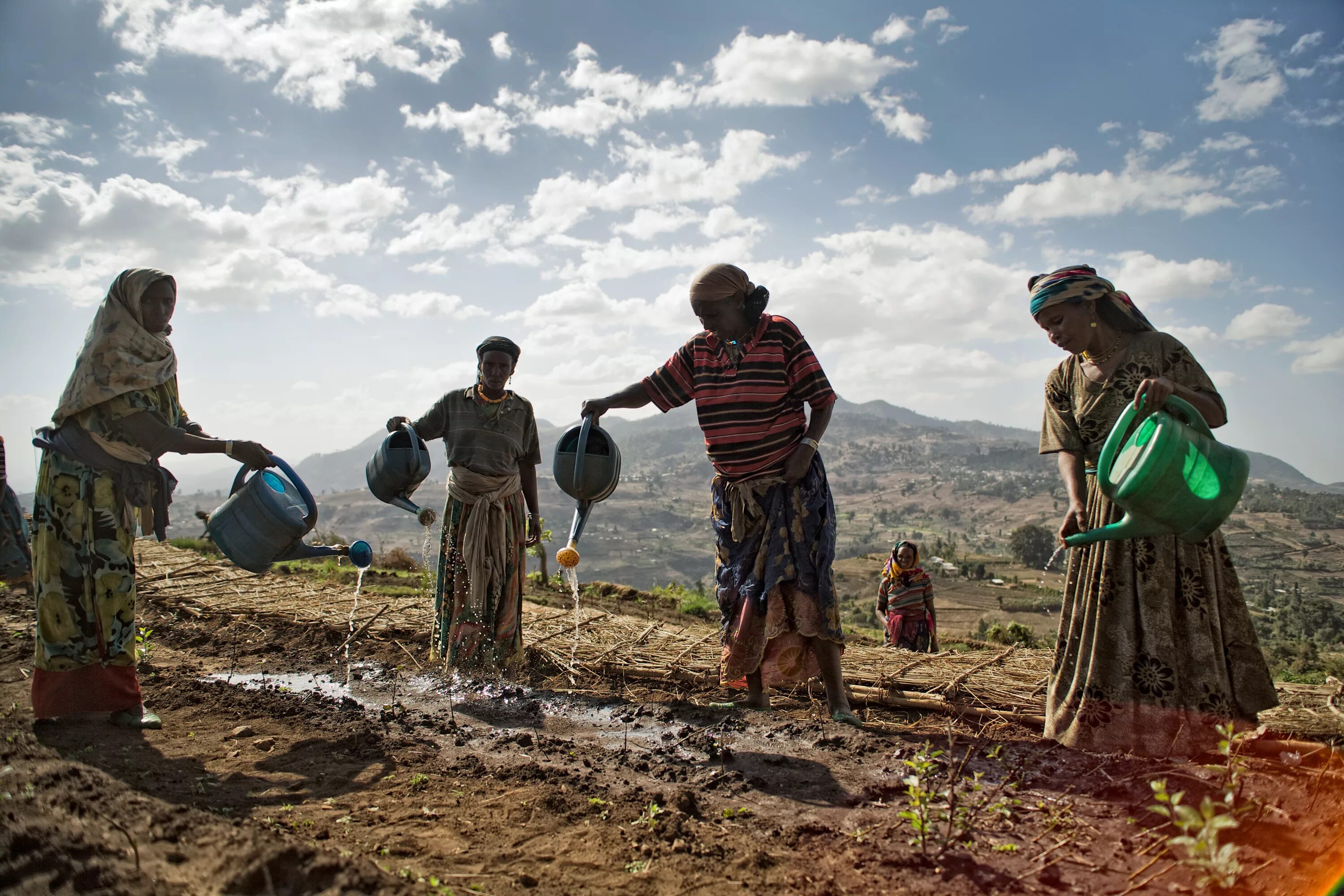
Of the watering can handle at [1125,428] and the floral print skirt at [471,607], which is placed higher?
the watering can handle at [1125,428]

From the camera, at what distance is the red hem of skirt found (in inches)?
135

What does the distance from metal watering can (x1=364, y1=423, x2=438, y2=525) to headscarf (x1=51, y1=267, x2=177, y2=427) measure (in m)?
1.13

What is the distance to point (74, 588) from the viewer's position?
345 centimetres

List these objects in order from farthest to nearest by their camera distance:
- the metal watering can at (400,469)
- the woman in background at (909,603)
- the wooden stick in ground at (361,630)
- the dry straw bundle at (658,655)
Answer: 1. the woman in background at (909,603)
2. the wooden stick in ground at (361,630)
3. the metal watering can at (400,469)
4. the dry straw bundle at (658,655)

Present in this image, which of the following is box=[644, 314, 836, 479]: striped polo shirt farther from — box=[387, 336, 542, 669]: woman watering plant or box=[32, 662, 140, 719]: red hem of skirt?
box=[32, 662, 140, 719]: red hem of skirt

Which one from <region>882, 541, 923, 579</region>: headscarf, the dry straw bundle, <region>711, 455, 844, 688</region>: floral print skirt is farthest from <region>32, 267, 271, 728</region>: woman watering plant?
<region>882, 541, 923, 579</region>: headscarf

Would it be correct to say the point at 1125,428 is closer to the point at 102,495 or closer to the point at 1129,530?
the point at 1129,530

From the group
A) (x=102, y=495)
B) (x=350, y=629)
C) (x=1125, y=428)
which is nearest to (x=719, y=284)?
(x=1125, y=428)

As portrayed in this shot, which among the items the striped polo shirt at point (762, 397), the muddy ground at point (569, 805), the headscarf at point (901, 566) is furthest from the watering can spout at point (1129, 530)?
the headscarf at point (901, 566)

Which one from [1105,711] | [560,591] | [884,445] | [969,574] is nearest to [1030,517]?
[969,574]

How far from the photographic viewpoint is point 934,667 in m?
4.36

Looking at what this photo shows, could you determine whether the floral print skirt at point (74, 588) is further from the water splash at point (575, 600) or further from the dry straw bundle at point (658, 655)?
the water splash at point (575, 600)

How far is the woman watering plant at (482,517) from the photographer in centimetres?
455

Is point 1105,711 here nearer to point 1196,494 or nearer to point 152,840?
point 1196,494
